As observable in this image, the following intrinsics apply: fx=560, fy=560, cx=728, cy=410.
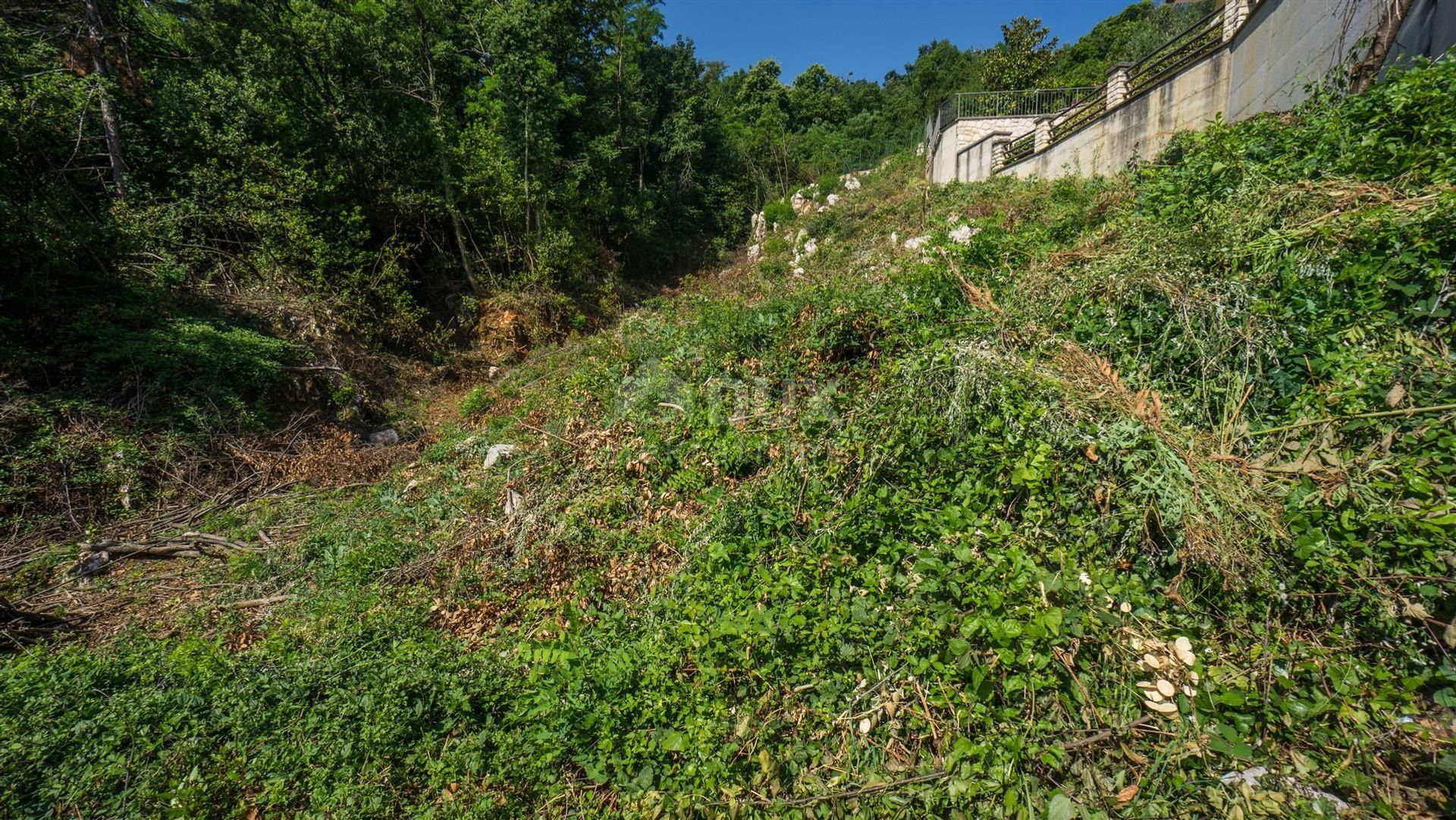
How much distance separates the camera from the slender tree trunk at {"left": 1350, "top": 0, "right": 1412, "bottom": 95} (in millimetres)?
4523

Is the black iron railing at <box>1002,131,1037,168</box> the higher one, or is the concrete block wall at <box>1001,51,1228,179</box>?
the black iron railing at <box>1002,131,1037,168</box>

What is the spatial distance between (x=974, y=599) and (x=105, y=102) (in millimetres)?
11998

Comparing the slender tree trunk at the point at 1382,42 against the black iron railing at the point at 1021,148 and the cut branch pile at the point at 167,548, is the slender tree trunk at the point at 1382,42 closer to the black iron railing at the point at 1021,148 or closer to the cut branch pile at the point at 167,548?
the black iron railing at the point at 1021,148

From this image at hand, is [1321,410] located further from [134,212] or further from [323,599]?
[134,212]

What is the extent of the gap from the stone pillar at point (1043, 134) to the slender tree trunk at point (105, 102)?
1581 centimetres

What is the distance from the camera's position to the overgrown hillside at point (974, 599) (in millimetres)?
2160

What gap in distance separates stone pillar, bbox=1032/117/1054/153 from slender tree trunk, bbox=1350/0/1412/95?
7715 mm

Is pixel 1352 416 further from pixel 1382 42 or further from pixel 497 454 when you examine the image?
pixel 497 454

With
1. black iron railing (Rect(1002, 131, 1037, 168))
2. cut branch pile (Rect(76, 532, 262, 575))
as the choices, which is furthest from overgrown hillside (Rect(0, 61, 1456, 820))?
black iron railing (Rect(1002, 131, 1037, 168))

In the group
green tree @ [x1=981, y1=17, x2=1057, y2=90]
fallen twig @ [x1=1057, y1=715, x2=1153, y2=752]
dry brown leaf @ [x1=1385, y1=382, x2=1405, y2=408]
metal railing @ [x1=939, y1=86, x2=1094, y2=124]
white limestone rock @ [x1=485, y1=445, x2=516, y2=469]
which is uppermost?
green tree @ [x1=981, y1=17, x2=1057, y2=90]

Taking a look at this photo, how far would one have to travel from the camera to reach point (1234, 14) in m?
7.88

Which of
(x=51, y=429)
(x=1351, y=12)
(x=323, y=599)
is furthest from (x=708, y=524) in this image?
(x=1351, y=12)

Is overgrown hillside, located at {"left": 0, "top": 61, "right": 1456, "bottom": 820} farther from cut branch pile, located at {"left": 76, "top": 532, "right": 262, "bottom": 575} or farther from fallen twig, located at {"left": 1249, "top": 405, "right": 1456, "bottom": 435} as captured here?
cut branch pile, located at {"left": 76, "top": 532, "right": 262, "bottom": 575}

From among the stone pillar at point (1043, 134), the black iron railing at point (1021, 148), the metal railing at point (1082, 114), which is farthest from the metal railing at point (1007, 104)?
the metal railing at point (1082, 114)
